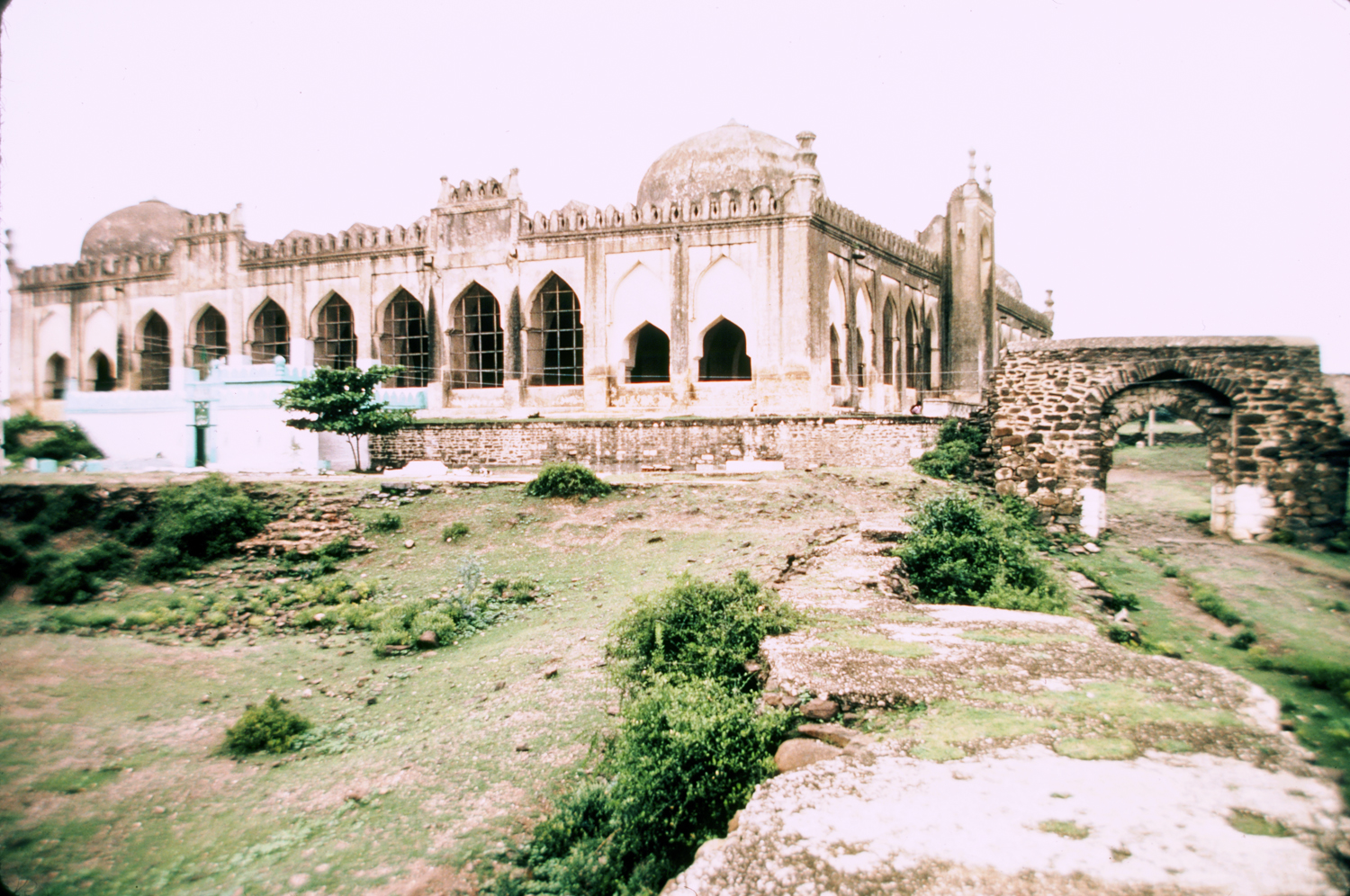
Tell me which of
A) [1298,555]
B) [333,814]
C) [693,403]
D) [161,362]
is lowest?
[333,814]

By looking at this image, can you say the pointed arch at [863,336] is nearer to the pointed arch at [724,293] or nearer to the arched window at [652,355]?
the pointed arch at [724,293]

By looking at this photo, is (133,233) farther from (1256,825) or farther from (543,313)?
(1256,825)

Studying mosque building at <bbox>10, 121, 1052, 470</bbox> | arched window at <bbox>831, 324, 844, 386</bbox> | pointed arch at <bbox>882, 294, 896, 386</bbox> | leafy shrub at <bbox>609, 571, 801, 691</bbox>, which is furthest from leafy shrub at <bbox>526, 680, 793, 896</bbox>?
pointed arch at <bbox>882, 294, 896, 386</bbox>

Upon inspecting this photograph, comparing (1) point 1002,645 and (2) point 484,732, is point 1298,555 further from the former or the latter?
(2) point 484,732

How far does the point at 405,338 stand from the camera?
2250 centimetres

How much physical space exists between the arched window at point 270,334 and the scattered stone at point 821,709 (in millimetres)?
23585

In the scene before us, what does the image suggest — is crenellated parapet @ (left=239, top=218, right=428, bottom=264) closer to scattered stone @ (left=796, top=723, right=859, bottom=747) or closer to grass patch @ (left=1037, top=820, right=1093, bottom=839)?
scattered stone @ (left=796, top=723, right=859, bottom=747)

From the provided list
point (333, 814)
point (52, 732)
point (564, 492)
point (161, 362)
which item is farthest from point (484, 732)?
point (161, 362)

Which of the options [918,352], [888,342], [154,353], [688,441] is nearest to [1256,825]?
[688,441]

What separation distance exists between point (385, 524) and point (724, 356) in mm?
12078

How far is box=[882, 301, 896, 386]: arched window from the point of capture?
23016 millimetres

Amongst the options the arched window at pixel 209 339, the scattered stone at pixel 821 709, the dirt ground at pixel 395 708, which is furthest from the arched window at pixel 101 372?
the scattered stone at pixel 821 709

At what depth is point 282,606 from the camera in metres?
10.5

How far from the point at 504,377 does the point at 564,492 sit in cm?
831
